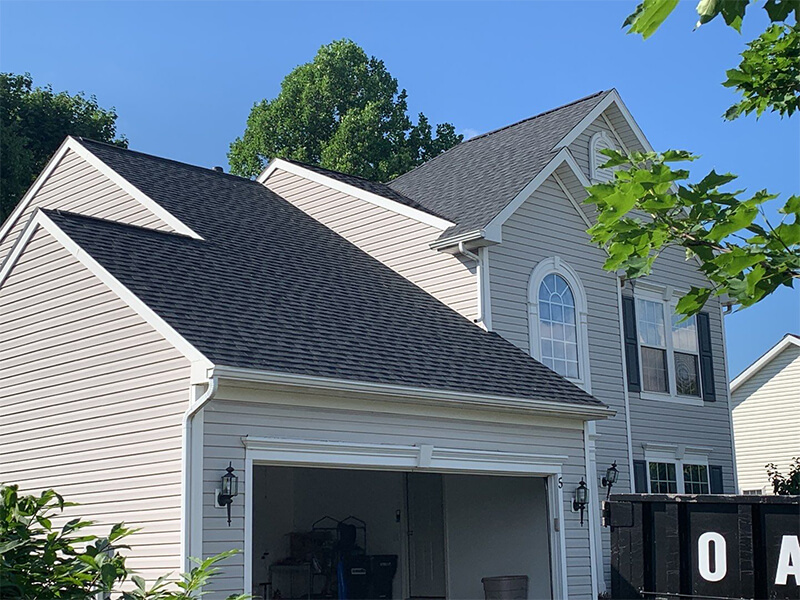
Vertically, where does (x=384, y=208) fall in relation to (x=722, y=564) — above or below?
above

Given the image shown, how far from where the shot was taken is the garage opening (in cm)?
1493

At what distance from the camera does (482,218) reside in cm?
1592

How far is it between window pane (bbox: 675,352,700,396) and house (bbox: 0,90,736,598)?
0.22 ft

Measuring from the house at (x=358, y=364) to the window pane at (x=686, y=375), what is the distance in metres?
0.07

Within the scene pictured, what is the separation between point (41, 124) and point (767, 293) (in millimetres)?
34572

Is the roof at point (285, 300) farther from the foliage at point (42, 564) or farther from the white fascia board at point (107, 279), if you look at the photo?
the foliage at point (42, 564)

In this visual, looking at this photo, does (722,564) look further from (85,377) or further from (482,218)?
(482,218)

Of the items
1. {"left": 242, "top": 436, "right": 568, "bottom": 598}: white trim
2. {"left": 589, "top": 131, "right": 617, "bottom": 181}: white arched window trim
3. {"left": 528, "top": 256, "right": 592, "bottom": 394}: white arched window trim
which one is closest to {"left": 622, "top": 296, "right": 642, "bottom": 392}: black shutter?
{"left": 528, "top": 256, "right": 592, "bottom": 394}: white arched window trim

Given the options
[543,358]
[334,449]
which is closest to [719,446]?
[543,358]

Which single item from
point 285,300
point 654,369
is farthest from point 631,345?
point 285,300

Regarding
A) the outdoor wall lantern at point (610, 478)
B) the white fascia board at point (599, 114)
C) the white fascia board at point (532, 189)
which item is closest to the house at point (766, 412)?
the white fascia board at point (599, 114)

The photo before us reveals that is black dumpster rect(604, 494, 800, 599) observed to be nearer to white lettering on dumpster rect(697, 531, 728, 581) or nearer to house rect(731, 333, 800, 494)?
white lettering on dumpster rect(697, 531, 728, 581)

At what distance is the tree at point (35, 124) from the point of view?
32.4 metres

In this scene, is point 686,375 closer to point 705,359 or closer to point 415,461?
point 705,359
